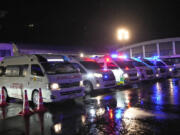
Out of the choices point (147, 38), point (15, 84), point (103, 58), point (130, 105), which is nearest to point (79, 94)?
point (130, 105)

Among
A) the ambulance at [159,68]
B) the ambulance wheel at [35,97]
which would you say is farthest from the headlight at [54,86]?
the ambulance at [159,68]

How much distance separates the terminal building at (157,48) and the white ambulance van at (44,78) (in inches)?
1319

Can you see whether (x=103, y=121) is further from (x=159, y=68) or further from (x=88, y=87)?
(x=159, y=68)

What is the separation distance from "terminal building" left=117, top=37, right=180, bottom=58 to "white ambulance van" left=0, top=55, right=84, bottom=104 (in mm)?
33508

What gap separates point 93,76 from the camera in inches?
444

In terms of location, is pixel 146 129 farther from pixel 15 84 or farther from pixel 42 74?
pixel 15 84

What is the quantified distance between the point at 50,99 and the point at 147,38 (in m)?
37.1

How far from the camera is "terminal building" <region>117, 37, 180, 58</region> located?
3816cm

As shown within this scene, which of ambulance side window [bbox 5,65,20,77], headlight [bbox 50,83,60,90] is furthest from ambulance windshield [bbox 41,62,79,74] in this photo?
ambulance side window [bbox 5,65,20,77]

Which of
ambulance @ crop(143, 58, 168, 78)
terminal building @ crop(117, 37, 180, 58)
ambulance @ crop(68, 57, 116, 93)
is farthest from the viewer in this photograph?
terminal building @ crop(117, 37, 180, 58)

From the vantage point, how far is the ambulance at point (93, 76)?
11.2m

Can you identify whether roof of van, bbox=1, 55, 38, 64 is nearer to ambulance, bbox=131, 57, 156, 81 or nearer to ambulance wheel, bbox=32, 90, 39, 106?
ambulance wheel, bbox=32, 90, 39, 106

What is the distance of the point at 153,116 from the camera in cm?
600

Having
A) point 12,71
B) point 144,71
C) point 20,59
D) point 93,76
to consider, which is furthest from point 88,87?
point 144,71
